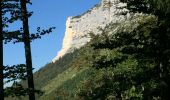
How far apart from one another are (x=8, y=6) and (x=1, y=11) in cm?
77

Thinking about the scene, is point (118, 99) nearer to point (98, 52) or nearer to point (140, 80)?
point (98, 52)

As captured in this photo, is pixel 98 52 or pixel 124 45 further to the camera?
pixel 98 52

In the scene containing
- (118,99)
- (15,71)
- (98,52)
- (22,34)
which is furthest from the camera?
(98,52)

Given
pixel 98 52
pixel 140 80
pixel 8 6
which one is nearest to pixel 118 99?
pixel 98 52

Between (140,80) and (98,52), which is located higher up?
(98,52)

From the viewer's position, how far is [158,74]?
2422cm

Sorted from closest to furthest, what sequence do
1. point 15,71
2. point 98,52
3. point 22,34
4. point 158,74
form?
1. point 15,71
2. point 22,34
3. point 158,74
4. point 98,52

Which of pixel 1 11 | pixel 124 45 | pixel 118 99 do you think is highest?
pixel 1 11

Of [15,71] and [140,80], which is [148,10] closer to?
[140,80]

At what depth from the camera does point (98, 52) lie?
228 feet

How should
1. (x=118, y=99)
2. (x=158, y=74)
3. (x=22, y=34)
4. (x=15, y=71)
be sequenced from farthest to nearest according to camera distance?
(x=118, y=99) < (x=158, y=74) < (x=22, y=34) < (x=15, y=71)

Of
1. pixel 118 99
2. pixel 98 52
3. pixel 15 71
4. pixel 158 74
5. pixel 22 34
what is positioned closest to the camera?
pixel 15 71

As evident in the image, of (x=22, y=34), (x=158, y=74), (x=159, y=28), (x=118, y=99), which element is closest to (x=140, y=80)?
(x=158, y=74)

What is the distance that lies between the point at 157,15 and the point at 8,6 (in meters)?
7.49
